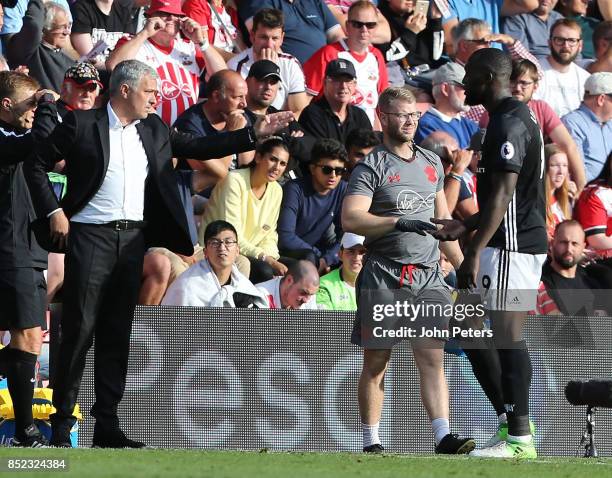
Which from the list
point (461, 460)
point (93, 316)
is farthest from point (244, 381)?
point (461, 460)

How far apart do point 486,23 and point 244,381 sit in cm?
688

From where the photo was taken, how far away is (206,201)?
11508mm

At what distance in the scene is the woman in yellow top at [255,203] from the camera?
36.6 feet

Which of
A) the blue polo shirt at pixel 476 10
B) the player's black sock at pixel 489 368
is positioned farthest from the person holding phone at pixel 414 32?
the player's black sock at pixel 489 368

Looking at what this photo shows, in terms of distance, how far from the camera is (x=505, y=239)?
7.98 metres

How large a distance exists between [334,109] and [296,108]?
577 millimetres

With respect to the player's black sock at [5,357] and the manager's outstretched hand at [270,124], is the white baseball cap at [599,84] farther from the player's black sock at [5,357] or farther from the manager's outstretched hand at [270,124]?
the player's black sock at [5,357]

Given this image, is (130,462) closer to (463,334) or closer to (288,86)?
(463,334)

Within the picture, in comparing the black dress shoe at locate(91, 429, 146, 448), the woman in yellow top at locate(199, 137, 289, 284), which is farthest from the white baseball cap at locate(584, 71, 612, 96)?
the black dress shoe at locate(91, 429, 146, 448)

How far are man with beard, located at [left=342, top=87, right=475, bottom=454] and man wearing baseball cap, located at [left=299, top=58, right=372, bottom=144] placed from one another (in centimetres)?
424

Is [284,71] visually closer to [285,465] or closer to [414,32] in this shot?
[414,32]

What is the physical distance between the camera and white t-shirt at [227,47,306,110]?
1293cm

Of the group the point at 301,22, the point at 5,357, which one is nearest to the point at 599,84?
the point at 301,22

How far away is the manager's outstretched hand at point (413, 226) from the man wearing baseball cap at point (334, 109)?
4549 millimetres
